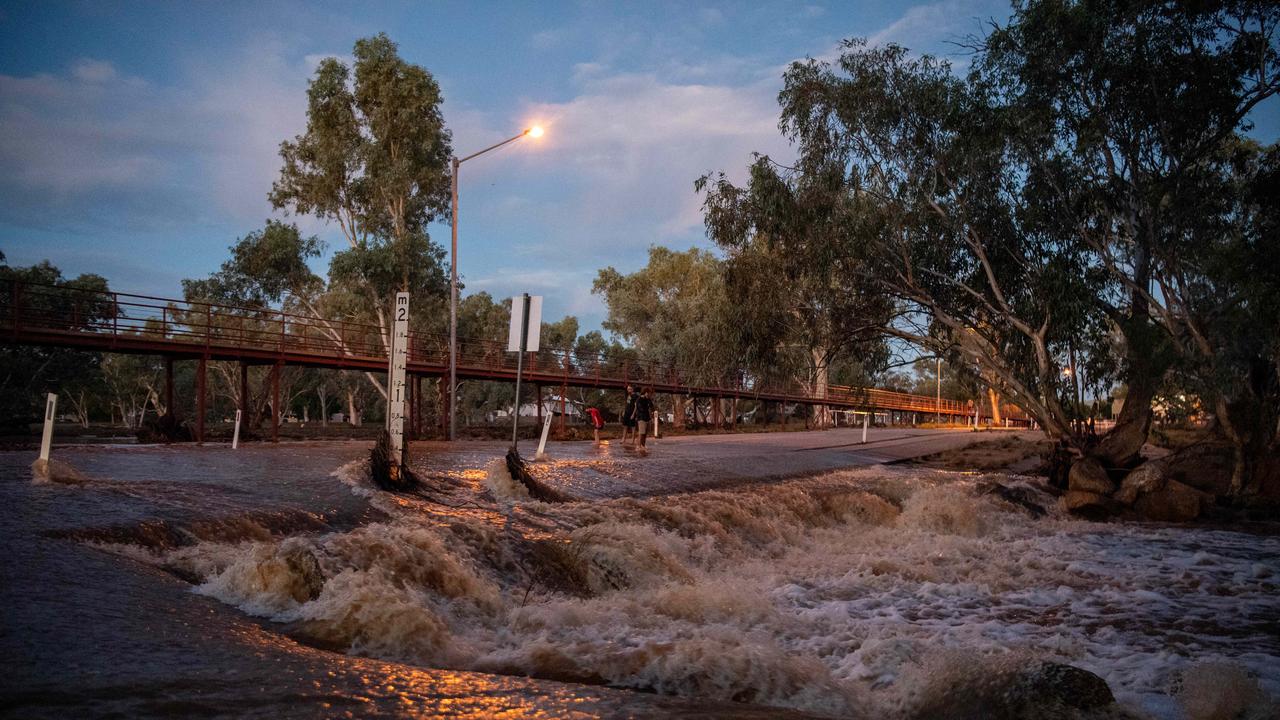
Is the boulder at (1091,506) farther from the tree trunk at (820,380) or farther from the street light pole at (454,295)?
the street light pole at (454,295)

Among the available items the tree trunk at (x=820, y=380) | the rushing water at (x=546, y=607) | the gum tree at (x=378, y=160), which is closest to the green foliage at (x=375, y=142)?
the gum tree at (x=378, y=160)

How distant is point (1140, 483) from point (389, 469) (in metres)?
14.5

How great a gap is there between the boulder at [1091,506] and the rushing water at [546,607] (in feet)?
14.3

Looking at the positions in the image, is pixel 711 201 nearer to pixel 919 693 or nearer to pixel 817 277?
pixel 817 277

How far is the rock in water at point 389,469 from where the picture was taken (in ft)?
34.5

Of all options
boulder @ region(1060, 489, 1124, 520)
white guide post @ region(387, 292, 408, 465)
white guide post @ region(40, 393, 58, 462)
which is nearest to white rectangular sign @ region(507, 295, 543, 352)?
white guide post @ region(387, 292, 408, 465)

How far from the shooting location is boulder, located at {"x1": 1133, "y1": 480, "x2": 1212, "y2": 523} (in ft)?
52.2

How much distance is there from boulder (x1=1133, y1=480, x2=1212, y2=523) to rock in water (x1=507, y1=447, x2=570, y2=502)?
11.9 m

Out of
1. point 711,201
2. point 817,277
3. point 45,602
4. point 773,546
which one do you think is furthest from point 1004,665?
point 711,201

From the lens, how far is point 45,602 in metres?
4.54

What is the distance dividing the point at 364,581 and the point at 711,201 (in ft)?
56.0

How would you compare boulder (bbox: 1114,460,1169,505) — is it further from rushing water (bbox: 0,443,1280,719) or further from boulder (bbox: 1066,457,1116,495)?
rushing water (bbox: 0,443,1280,719)

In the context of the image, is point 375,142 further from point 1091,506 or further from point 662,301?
point 1091,506

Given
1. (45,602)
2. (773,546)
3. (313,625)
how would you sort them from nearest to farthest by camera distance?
(45,602)
(313,625)
(773,546)
